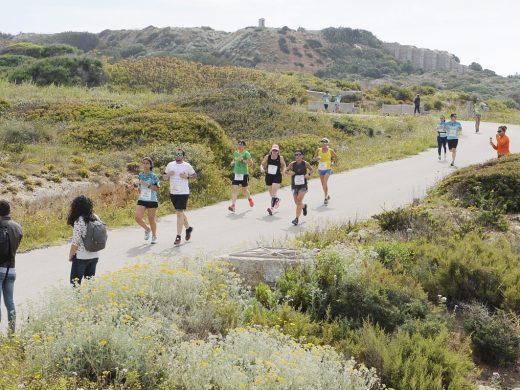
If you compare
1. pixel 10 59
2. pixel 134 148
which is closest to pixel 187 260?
pixel 134 148

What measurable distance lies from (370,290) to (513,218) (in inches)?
257

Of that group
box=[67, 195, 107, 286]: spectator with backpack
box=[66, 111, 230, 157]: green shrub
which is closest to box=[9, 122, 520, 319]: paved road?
box=[67, 195, 107, 286]: spectator with backpack

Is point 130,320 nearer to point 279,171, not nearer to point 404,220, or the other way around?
point 404,220

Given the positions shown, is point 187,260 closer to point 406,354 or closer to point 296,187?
Result: point 406,354

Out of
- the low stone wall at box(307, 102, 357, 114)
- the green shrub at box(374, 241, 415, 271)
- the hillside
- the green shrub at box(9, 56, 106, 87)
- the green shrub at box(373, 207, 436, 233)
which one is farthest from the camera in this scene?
the hillside

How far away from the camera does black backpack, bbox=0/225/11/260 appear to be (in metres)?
6.97

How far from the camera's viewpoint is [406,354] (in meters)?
6.16

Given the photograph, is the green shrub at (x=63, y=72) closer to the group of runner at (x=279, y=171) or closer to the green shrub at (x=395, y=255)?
the group of runner at (x=279, y=171)

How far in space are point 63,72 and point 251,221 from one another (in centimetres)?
3134

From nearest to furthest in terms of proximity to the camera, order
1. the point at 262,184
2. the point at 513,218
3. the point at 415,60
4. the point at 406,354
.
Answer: the point at 406,354 → the point at 513,218 → the point at 262,184 → the point at 415,60

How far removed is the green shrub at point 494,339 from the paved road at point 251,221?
3836mm

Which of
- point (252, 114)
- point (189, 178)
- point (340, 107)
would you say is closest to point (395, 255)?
point (189, 178)

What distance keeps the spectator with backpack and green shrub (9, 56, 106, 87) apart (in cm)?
3393

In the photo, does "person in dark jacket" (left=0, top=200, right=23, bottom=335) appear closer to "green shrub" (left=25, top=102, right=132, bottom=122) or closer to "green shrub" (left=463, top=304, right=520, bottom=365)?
"green shrub" (left=463, top=304, right=520, bottom=365)
